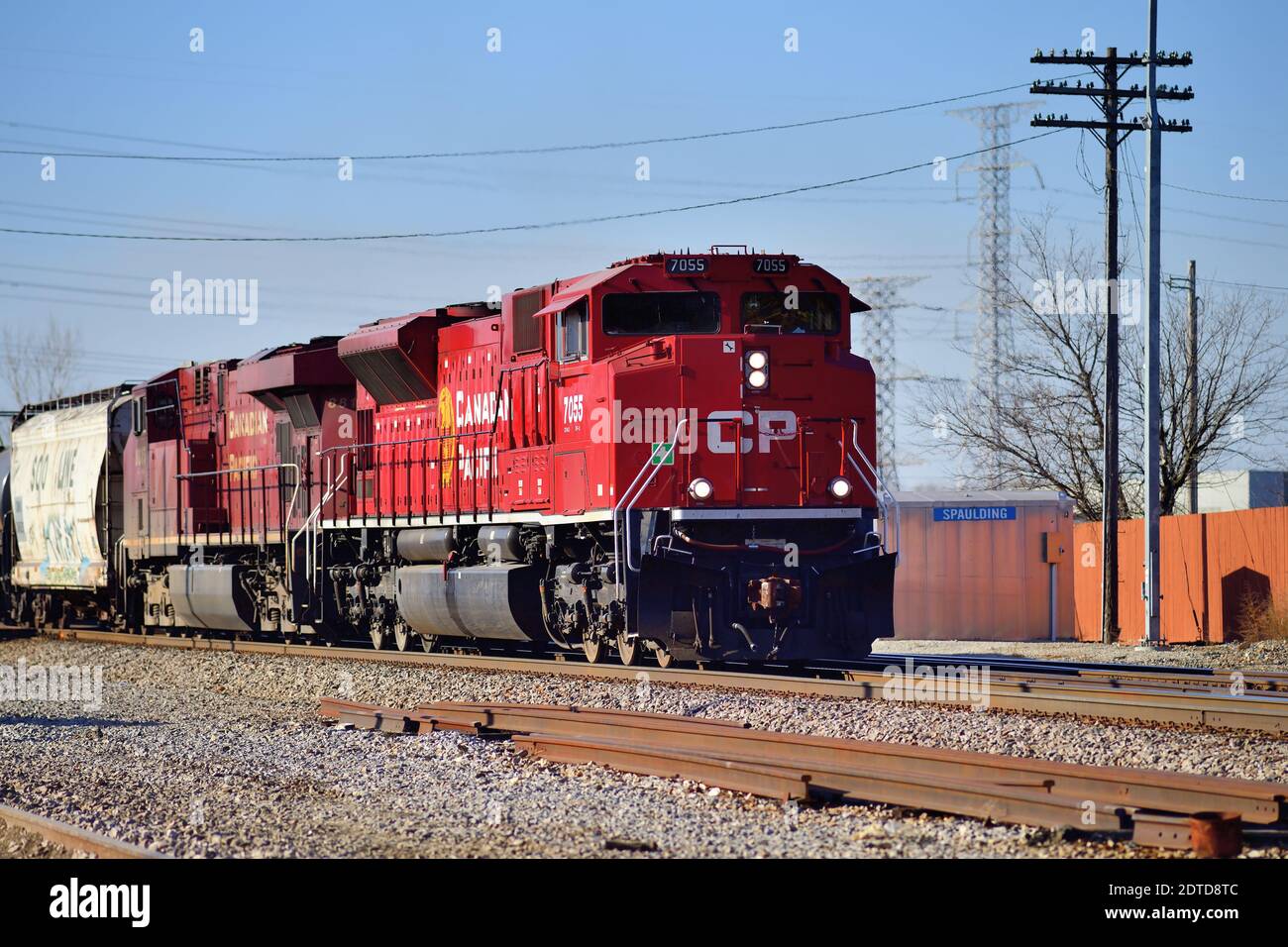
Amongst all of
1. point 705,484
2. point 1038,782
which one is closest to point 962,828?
point 1038,782

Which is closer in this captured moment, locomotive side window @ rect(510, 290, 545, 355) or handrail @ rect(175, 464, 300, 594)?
locomotive side window @ rect(510, 290, 545, 355)

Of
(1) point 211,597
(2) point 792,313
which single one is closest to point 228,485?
(1) point 211,597

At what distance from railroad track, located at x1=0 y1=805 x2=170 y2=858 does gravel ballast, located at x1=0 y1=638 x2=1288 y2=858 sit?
212mm

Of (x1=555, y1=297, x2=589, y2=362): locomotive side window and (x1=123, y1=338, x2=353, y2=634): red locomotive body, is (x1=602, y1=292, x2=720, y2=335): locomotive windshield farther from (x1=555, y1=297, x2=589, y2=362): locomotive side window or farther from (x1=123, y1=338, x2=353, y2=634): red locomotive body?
(x1=123, y1=338, x2=353, y2=634): red locomotive body

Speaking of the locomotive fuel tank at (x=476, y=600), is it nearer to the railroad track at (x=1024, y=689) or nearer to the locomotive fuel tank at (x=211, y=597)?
the railroad track at (x=1024, y=689)

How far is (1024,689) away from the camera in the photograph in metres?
12.9

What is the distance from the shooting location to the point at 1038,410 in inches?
1323

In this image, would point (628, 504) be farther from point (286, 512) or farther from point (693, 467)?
point (286, 512)

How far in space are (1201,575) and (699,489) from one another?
15.1 meters

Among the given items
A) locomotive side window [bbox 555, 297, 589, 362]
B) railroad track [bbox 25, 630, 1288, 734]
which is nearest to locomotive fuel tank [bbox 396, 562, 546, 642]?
railroad track [bbox 25, 630, 1288, 734]

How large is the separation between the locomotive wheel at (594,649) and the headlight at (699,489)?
7.62 ft

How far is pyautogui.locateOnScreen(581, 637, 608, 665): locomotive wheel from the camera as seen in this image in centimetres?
1541
